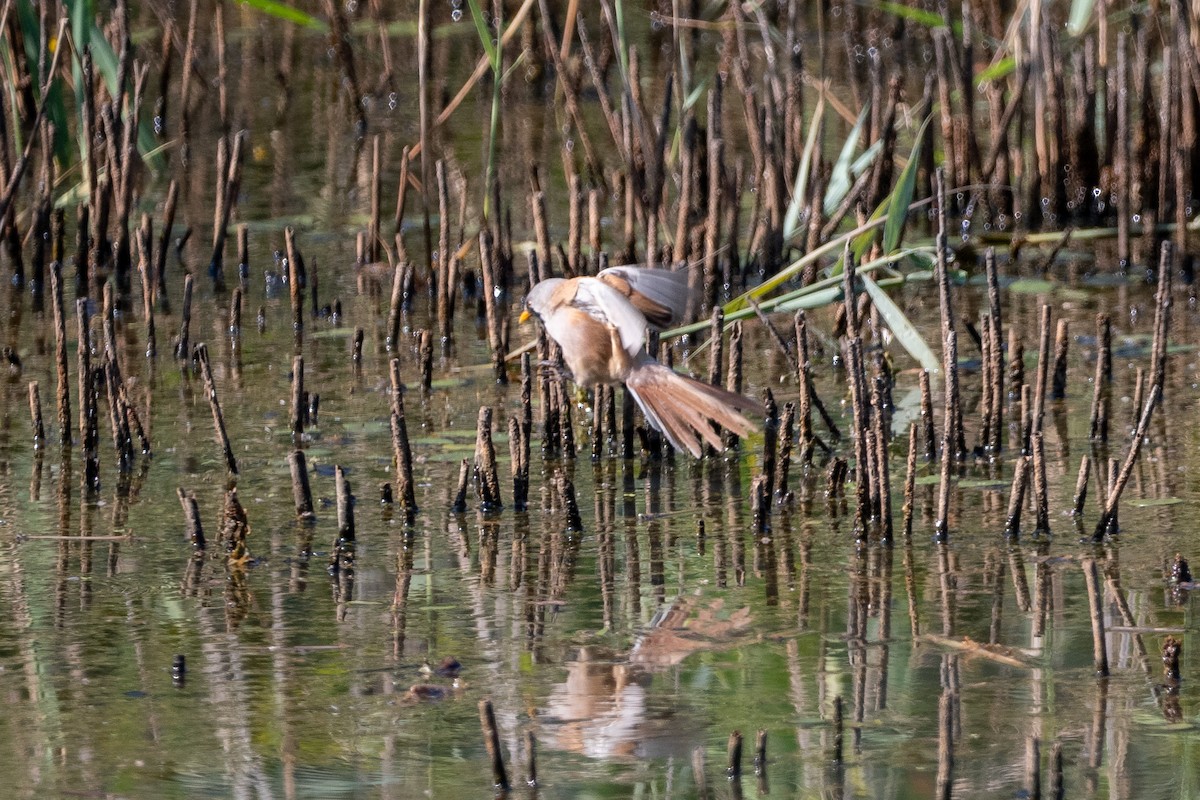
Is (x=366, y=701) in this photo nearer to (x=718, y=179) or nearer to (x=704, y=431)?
(x=704, y=431)

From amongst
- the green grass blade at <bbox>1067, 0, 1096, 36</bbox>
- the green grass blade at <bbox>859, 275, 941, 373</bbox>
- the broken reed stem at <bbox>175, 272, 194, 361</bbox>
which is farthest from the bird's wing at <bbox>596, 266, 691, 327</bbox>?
the green grass blade at <bbox>1067, 0, 1096, 36</bbox>

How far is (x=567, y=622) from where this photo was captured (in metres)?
4.08

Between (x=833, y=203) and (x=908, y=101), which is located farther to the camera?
(x=908, y=101)

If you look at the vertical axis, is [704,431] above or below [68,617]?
above

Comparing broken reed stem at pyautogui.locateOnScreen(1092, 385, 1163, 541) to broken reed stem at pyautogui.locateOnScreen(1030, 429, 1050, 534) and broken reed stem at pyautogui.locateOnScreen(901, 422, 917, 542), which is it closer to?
broken reed stem at pyautogui.locateOnScreen(1030, 429, 1050, 534)

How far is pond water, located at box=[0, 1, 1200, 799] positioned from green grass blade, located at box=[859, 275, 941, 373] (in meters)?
0.33

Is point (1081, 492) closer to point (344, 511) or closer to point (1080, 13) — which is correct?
point (344, 511)

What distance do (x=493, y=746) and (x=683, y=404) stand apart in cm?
163

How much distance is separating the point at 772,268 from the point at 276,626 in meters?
3.59

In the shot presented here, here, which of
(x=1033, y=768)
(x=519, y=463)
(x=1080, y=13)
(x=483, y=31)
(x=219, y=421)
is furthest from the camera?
(x=1080, y=13)

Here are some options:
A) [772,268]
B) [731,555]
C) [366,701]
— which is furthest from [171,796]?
[772,268]

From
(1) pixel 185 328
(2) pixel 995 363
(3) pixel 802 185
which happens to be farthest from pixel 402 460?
(3) pixel 802 185

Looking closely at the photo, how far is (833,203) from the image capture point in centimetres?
710

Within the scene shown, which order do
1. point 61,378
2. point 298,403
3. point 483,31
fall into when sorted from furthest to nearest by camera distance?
1. point 483,31
2. point 298,403
3. point 61,378
